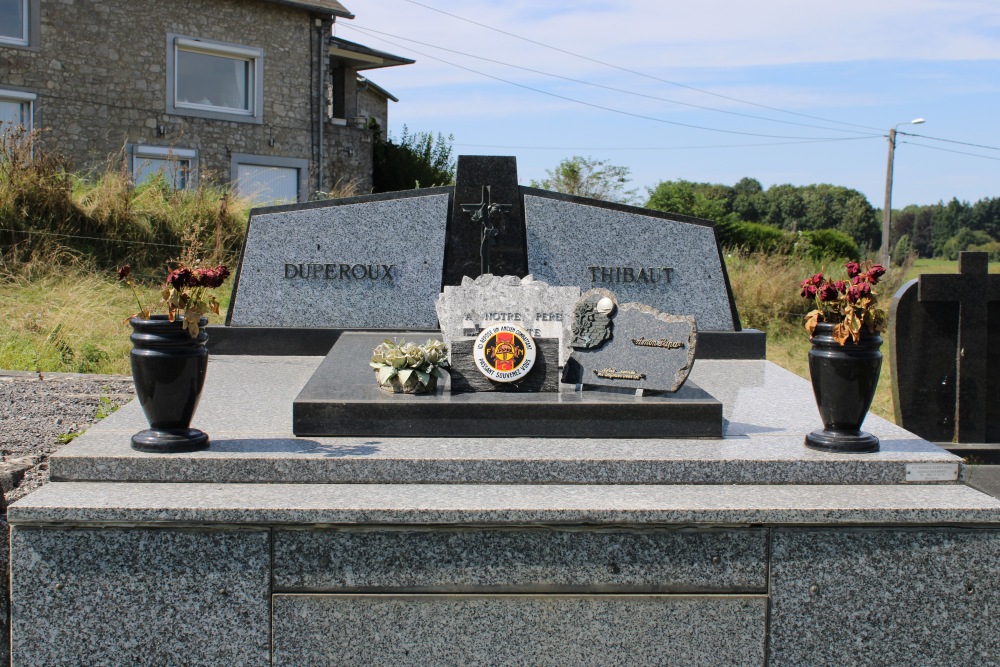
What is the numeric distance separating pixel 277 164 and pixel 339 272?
1524 cm

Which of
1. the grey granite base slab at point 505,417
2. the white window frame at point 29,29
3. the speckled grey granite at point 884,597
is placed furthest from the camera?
the white window frame at point 29,29

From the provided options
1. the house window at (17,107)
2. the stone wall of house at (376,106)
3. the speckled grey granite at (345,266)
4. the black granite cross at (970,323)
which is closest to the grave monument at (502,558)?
the black granite cross at (970,323)

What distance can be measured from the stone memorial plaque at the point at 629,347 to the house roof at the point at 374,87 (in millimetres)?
20600

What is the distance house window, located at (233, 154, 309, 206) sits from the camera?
776 inches

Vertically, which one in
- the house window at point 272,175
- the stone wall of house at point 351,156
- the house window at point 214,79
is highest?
the house window at point 214,79

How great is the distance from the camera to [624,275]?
5996 mm

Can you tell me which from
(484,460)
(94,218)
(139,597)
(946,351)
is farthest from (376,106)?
(139,597)

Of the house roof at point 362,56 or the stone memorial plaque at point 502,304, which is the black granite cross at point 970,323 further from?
the house roof at point 362,56

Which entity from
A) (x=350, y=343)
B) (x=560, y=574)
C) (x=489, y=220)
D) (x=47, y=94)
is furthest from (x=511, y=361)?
(x=47, y=94)

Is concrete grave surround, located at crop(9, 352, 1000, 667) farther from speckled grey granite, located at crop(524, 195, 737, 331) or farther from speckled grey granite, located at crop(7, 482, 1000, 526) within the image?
speckled grey granite, located at crop(524, 195, 737, 331)

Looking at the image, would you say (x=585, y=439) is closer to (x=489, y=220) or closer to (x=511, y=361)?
(x=511, y=361)

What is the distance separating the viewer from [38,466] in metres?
4.61

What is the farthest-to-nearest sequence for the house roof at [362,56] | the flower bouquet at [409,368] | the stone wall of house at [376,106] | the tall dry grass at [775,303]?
the stone wall of house at [376,106] → the house roof at [362,56] → the tall dry grass at [775,303] → the flower bouquet at [409,368]

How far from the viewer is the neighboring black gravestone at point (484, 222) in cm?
594
